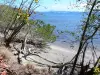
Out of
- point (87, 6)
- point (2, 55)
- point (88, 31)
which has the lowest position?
point (2, 55)

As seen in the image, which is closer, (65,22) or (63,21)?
(65,22)

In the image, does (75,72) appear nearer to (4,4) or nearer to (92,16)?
(92,16)

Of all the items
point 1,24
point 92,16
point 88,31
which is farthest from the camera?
point 1,24

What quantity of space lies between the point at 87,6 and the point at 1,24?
38.6 ft

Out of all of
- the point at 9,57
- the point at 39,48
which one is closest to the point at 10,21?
the point at 39,48

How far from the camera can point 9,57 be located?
1812 cm

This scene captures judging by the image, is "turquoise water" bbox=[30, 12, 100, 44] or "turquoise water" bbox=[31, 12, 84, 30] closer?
"turquoise water" bbox=[30, 12, 100, 44]

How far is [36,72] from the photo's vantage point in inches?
677

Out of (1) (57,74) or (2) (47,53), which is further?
(2) (47,53)

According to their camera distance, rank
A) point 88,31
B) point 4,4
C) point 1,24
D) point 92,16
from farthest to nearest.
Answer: point 1,24 < point 4,4 < point 88,31 < point 92,16

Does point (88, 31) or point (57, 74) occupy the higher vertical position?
point (88, 31)

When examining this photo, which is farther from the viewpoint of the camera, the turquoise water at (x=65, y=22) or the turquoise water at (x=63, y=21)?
the turquoise water at (x=63, y=21)

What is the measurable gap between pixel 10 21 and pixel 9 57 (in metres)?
7.51

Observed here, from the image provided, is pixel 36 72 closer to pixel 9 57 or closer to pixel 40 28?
pixel 9 57
